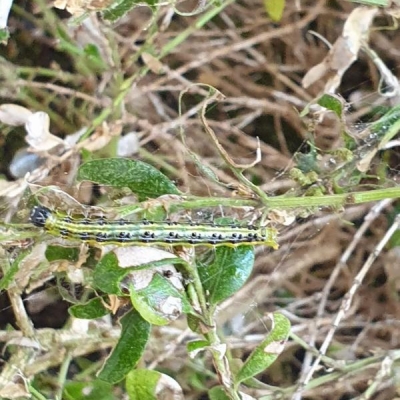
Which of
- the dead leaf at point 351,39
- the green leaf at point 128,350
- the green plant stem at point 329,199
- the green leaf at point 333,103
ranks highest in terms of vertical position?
the dead leaf at point 351,39

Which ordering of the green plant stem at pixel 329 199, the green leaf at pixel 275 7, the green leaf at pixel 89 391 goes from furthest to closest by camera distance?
the green leaf at pixel 275 7, the green leaf at pixel 89 391, the green plant stem at pixel 329 199

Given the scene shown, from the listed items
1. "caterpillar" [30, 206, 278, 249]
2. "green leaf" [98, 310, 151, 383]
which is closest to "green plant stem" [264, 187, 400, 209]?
"caterpillar" [30, 206, 278, 249]

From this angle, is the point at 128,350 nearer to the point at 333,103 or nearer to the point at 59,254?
the point at 59,254

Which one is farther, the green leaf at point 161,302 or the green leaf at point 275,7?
the green leaf at point 275,7

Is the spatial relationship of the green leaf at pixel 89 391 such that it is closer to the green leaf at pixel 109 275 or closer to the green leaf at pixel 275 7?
the green leaf at pixel 109 275

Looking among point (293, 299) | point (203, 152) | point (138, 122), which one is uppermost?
point (138, 122)

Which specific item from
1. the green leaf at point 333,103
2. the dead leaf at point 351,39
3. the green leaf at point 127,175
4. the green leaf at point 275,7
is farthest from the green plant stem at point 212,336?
the green leaf at point 275,7

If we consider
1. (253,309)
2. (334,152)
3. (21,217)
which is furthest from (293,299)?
(21,217)

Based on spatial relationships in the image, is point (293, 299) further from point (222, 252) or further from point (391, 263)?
point (222, 252)
